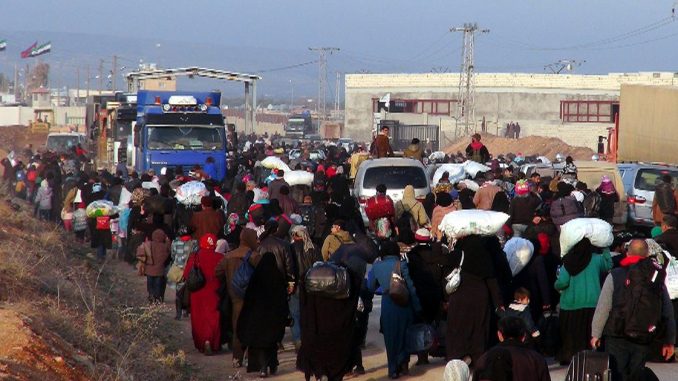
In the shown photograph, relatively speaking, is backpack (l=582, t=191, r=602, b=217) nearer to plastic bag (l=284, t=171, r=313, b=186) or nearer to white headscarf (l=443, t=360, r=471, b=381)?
plastic bag (l=284, t=171, r=313, b=186)

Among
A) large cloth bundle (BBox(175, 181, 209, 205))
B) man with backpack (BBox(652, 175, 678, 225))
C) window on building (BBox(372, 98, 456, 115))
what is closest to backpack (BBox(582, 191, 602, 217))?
man with backpack (BBox(652, 175, 678, 225))

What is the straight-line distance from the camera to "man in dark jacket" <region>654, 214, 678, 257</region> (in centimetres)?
1456

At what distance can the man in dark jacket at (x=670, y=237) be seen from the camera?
573 inches

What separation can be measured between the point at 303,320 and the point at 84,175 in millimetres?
14985

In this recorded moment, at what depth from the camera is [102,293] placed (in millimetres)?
A: 19062

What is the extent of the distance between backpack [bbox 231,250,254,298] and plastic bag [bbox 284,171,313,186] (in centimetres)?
1323

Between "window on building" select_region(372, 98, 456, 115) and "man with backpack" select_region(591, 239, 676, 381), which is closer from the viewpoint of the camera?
"man with backpack" select_region(591, 239, 676, 381)

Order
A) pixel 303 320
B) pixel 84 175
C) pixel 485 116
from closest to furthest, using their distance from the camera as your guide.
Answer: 1. pixel 303 320
2. pixel 84 175
3. pixel 485 116

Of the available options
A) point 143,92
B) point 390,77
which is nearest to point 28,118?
point 390,77

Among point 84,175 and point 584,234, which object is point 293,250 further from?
point 84,175

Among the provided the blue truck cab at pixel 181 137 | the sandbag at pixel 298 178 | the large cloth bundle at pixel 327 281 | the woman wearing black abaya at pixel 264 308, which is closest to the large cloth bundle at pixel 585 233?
the large cloth bundle at pixel 327 281

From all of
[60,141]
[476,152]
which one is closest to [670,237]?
[476,152]

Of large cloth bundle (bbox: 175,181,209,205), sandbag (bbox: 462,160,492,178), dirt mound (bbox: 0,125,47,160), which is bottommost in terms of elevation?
dirt mound (bbox: 0,125,47,160)

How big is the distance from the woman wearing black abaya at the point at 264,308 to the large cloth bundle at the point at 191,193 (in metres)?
8.48
